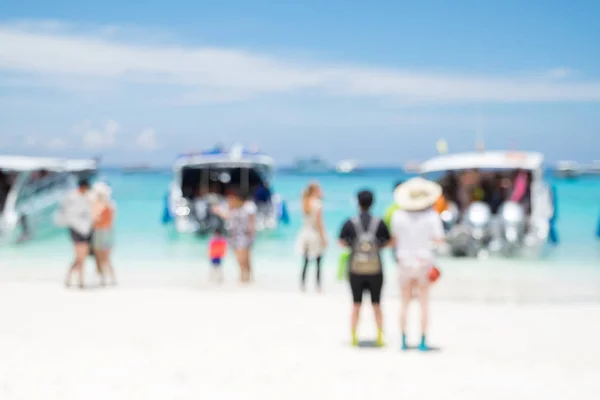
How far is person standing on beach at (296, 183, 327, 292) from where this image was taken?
10.3 m

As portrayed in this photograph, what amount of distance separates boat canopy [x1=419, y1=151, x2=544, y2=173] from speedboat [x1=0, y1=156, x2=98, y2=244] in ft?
32.0

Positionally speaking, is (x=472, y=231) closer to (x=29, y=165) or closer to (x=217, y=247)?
(x=217, y=247)

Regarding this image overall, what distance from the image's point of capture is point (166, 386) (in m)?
5.81

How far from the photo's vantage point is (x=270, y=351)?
714 cm

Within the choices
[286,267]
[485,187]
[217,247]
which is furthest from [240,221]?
[485,187]

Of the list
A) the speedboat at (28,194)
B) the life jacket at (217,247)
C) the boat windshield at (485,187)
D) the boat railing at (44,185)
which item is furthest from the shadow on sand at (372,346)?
→ the boat railing at (44,185)

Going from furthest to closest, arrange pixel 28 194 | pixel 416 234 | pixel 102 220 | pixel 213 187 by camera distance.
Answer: pixel 213 187
pixel 28 194
pixel 102 220
pixel 416 234

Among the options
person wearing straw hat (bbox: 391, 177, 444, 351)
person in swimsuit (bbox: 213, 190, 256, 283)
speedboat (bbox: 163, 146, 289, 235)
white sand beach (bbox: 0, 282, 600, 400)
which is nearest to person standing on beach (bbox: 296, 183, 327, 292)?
white sand beach (bbox: 0, 282, 600, 400)

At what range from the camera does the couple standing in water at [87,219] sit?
10500 mm

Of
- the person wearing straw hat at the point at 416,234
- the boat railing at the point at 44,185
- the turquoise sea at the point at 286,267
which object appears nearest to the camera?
the person wearing straw hat at the point at 416,234

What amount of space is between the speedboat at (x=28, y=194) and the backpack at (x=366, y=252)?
13.8 metres

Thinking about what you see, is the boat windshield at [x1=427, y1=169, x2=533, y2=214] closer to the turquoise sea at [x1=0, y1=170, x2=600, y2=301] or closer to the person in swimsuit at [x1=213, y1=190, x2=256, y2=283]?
the turquoise sea at [x1=0, y1=170, x2=600, y2=301]

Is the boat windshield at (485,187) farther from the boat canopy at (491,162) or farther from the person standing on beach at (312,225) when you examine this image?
the person standing on beach at (312,225)

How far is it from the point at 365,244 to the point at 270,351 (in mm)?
1276
